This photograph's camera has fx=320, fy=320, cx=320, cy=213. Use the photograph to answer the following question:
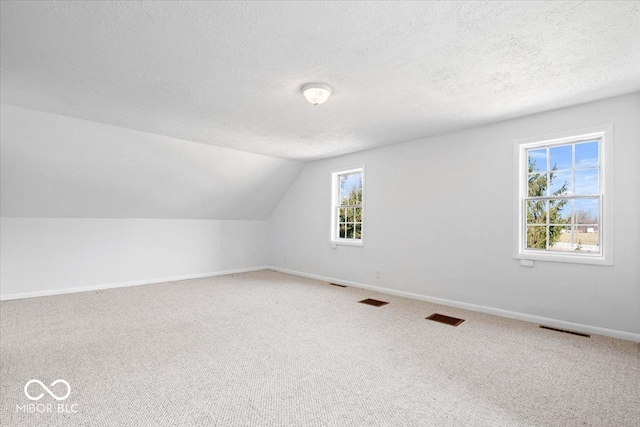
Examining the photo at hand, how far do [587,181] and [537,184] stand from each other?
45cm

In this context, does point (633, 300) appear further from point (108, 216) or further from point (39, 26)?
point (108, 216)

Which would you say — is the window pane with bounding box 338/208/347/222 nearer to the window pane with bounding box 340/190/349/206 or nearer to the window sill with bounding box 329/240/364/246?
the window pane with bounding box 340/190/349/206

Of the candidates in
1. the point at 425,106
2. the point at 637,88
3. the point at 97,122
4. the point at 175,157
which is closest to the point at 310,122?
the point at 425,106

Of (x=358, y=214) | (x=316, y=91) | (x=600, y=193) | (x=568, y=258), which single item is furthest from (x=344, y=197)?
(x=600, y=193)

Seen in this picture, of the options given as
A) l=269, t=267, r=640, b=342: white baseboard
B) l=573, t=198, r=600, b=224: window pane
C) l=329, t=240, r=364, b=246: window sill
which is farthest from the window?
l=573, t=198, r=600, b=224: window pane

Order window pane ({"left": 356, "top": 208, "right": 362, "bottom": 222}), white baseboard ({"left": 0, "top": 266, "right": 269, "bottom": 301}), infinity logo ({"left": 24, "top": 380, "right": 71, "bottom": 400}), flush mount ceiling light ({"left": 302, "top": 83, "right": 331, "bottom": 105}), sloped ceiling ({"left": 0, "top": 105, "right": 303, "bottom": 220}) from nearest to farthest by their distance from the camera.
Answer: infinity logo ({"left": 24, "top": 380, "right": 71, "bottom": 400})
flush mount ceiling light ({"left": 302, "top": 83, "right": 331, "bottom": 105})
sloped ceiling ({"left": 0, "top": 105, "right": 303, "bottom": 220})
white baseboard ({"left": 0, "top": 266, "right": 269, "bottom": 301})
window pane ({"left": 356, "top": 208, "right": 362, "bottom": 222})

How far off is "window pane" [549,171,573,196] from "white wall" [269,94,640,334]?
41 centimetres

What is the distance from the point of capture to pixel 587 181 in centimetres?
344

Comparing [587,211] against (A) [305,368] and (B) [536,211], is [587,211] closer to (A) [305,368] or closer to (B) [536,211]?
(B) [536,211]

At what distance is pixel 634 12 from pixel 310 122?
2.91 metres

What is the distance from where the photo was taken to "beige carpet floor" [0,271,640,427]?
1.87 metres

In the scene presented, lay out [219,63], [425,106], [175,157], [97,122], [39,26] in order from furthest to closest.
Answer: [175,157] < [97,122] < [425,106] < [219,63] < [39,26]

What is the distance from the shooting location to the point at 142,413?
1848 mm

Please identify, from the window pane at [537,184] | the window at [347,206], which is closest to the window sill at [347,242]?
the window at [347,206]
